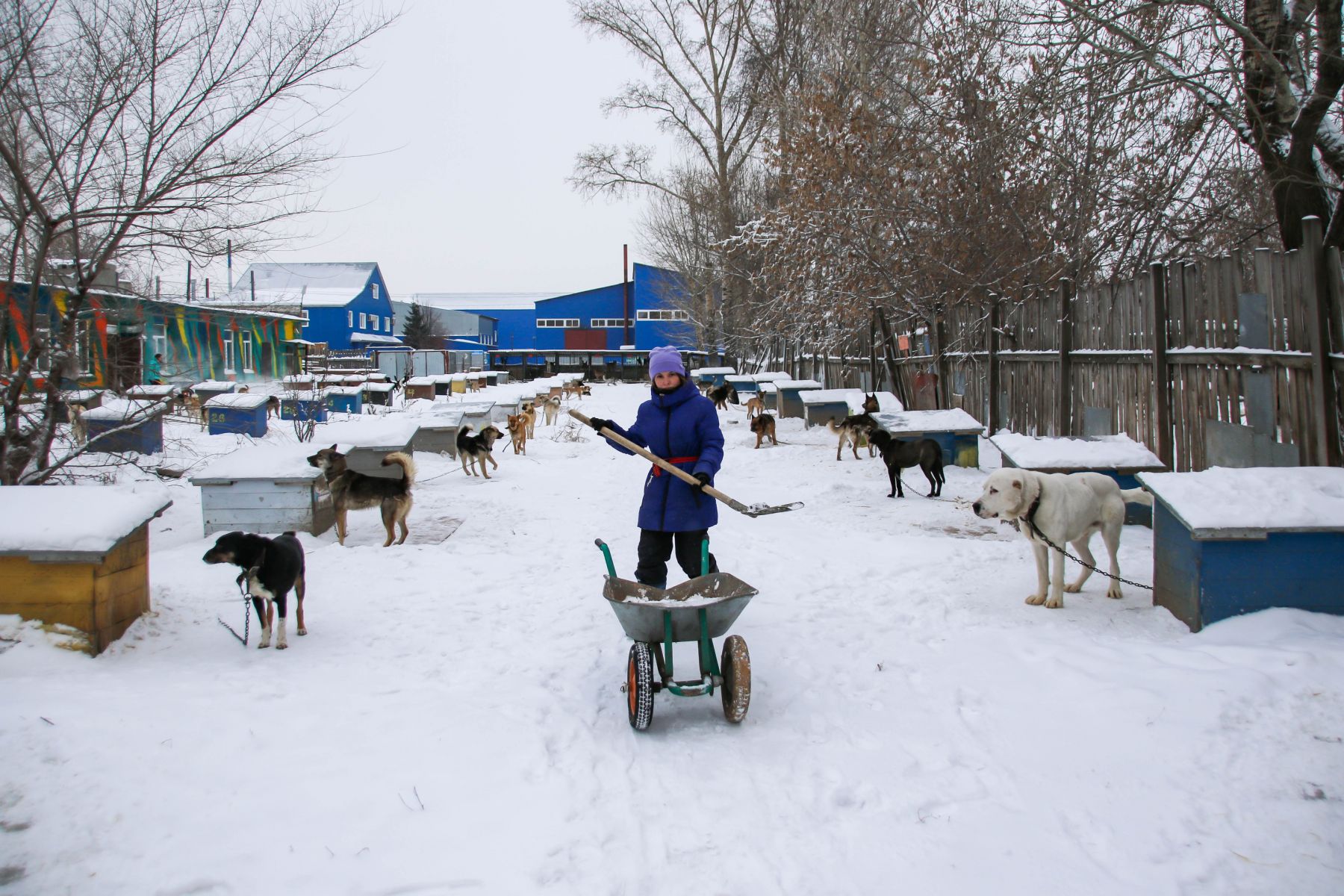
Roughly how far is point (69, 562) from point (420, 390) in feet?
80.5

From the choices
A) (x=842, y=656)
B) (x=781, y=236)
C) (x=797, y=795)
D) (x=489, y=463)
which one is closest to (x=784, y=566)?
(x=842, y=656)

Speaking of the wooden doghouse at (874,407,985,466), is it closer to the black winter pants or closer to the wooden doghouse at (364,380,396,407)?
the black winter pants

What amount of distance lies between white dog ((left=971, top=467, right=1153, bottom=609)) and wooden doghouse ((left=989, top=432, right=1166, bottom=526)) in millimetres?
1315

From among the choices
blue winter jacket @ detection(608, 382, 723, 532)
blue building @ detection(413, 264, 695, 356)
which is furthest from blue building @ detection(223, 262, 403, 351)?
blue winter jacket @ detection(608, 382, 723, 532)

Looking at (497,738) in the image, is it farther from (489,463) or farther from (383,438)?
(489,463)

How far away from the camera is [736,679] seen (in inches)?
157

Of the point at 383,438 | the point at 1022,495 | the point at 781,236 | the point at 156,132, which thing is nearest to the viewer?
the point at 1022,495

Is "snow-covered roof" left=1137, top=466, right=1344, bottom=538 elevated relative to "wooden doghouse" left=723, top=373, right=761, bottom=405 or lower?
lower

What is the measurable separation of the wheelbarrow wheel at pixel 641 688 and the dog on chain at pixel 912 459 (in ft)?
22.9

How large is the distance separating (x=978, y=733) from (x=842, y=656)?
1166mm

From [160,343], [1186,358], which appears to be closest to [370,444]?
[1186,358]

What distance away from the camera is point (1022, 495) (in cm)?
555

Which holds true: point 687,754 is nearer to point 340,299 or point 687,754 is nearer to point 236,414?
point 236,414

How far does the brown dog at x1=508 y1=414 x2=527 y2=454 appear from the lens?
1630cm
